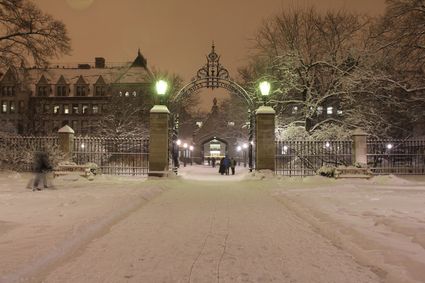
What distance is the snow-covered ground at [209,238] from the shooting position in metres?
6.10

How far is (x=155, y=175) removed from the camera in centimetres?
2323

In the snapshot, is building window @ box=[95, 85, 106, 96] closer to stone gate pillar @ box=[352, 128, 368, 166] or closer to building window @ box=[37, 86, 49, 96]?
building window @ box=[37, 86, 49, 96]

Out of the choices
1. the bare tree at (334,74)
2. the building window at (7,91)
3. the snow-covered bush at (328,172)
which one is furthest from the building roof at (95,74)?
the snow-covered bush at (328,172)

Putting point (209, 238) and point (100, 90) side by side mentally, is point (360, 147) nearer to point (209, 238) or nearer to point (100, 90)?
point (209, 238)

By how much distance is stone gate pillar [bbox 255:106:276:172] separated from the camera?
2369cm

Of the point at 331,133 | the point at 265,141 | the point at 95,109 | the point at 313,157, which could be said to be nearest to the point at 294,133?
the point at 331,133

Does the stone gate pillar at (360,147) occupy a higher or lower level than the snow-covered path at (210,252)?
higher

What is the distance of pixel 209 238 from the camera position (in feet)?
27.8

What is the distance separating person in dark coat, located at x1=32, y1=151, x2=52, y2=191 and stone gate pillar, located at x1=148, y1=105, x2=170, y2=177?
7072mm

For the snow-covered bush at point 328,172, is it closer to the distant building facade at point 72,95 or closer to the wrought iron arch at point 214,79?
the wrought iron arch at point 214,79

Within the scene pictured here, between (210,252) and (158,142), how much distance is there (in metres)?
16.6

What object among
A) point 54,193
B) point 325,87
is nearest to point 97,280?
point 54,193

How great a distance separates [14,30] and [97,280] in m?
23.8

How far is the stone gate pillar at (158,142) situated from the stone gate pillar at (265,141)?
4617 mm
